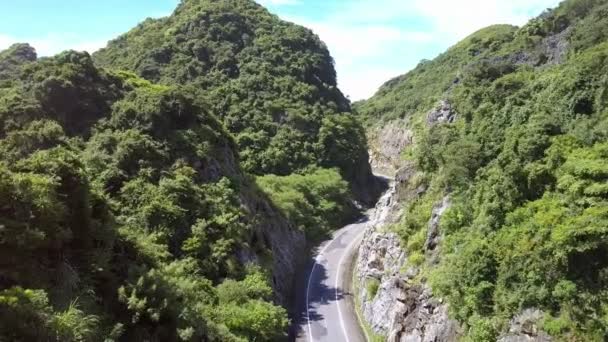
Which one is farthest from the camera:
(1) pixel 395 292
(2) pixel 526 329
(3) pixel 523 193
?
(1) pixel 395 292

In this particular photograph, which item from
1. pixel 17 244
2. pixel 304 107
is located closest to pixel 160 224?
pixel 17 244

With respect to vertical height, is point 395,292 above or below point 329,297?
above

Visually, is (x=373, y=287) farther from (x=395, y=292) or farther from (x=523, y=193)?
(x=523, y=193)

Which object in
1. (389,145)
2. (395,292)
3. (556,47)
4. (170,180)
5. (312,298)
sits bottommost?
(312,298)

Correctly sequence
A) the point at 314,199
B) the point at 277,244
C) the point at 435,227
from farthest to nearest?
the point at 314,199 → the point at 277,244 → the point at 435,227

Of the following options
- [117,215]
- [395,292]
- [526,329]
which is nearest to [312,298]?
[395,292]

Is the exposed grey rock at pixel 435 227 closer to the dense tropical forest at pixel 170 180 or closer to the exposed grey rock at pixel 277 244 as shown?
the dense tropical forest at pixel 170 180

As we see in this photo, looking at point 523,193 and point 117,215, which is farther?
point 117,215
